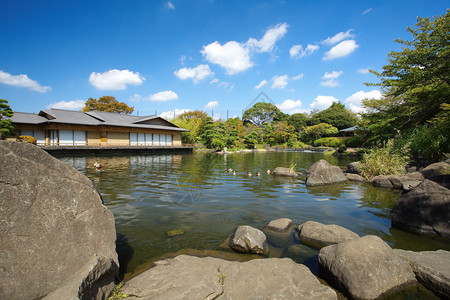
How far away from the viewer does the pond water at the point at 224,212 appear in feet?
13.6

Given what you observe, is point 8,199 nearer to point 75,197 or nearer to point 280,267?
point 75,197

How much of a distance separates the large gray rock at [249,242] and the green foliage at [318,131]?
41.9m

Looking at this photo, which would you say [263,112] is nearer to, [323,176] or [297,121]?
[297,121]

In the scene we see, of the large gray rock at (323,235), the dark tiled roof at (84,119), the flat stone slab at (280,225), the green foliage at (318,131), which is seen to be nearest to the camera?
the large gray rock at (323,235)

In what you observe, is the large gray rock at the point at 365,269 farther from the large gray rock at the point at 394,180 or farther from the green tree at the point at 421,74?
the green tree at the point at 421,74

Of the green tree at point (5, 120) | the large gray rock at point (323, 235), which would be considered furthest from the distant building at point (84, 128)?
the large gray rock at point (323, 235)

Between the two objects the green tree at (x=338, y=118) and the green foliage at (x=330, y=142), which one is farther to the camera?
the green tree at (x=338, y=118)

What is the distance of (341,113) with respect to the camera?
1829 inches

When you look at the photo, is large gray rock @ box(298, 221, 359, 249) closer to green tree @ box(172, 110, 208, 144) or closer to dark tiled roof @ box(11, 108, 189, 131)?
dark tiled roof @ box(11, 108, 189, 131)

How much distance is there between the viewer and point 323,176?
9.96 m

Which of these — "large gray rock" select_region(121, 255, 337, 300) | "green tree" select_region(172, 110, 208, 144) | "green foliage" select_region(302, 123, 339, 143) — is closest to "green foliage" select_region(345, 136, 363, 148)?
"green foliage" select_region(302, 123, 339, 143)

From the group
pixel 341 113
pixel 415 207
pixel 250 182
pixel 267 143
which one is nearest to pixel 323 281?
pixel 415 207

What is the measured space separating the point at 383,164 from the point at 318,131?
3412cm

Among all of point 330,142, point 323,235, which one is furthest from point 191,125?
point 323,235
